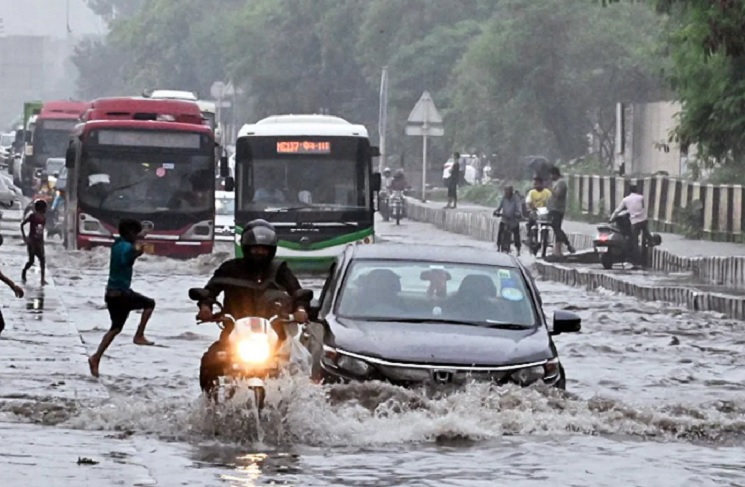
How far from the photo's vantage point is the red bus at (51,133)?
2542 inches

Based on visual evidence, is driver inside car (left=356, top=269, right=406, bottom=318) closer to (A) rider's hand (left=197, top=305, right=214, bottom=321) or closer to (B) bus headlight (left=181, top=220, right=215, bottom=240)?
(A) rider's hand (left=197, top=305, right=214, bottom=321)

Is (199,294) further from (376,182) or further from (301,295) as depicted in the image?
(376,182)

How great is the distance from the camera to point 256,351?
1242 cm

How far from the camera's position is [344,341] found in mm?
13539

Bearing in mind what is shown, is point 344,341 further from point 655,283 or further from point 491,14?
point 491,14

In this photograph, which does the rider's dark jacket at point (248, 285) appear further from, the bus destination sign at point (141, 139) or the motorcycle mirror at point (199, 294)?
the bus destination sign at point (141, 139)

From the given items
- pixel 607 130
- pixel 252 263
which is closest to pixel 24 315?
pixel 252 263

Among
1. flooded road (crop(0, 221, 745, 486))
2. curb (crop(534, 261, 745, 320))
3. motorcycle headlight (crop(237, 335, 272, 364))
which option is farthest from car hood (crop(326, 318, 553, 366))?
curb (crop(534, 261, 745, 320))

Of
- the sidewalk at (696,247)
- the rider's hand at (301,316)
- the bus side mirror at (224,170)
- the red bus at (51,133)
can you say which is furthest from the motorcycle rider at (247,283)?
the red bus at (51,133)

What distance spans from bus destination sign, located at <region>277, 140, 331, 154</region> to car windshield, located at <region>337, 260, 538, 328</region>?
18.6m

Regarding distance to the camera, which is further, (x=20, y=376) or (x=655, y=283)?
(x=655, y=283)

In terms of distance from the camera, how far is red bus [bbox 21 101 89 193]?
2542 inches

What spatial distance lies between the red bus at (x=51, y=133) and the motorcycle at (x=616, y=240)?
103 feet

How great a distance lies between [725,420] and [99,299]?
15190 millimetres
